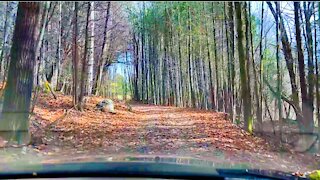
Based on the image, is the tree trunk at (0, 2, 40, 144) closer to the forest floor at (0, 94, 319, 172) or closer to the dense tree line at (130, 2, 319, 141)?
the forest floor at (0, 94, 319, 172)

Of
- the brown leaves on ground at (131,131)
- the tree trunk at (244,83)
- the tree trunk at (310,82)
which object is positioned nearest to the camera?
the brown leaves on ground at (131,131)

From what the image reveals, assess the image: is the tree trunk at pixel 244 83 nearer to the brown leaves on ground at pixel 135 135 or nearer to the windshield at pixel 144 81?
the windshield at pixel 144 81

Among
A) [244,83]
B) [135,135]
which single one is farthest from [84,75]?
[244,83]

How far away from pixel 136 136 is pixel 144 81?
1.34ft

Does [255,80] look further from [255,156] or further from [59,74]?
[59,74]

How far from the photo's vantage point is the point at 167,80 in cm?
304

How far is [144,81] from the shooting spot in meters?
2.61

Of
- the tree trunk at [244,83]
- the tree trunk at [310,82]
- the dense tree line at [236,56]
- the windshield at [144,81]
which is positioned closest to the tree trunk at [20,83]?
the windshield at [144,81]

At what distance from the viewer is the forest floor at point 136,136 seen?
2332 mm

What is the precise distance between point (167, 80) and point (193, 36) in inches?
17.4

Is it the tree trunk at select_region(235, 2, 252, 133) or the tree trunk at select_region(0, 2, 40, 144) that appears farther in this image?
the tree trunk at select_region(235, 2, 252, 133)

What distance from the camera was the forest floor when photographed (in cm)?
233

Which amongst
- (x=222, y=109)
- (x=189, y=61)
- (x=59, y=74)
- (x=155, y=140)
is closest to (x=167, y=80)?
(x=189, y=61)

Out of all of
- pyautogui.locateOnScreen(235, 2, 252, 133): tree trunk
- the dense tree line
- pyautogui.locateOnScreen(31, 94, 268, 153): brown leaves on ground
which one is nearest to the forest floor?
pyautogui.locateOnScreen(31, 94, 268, 153): brown leaves on ground
